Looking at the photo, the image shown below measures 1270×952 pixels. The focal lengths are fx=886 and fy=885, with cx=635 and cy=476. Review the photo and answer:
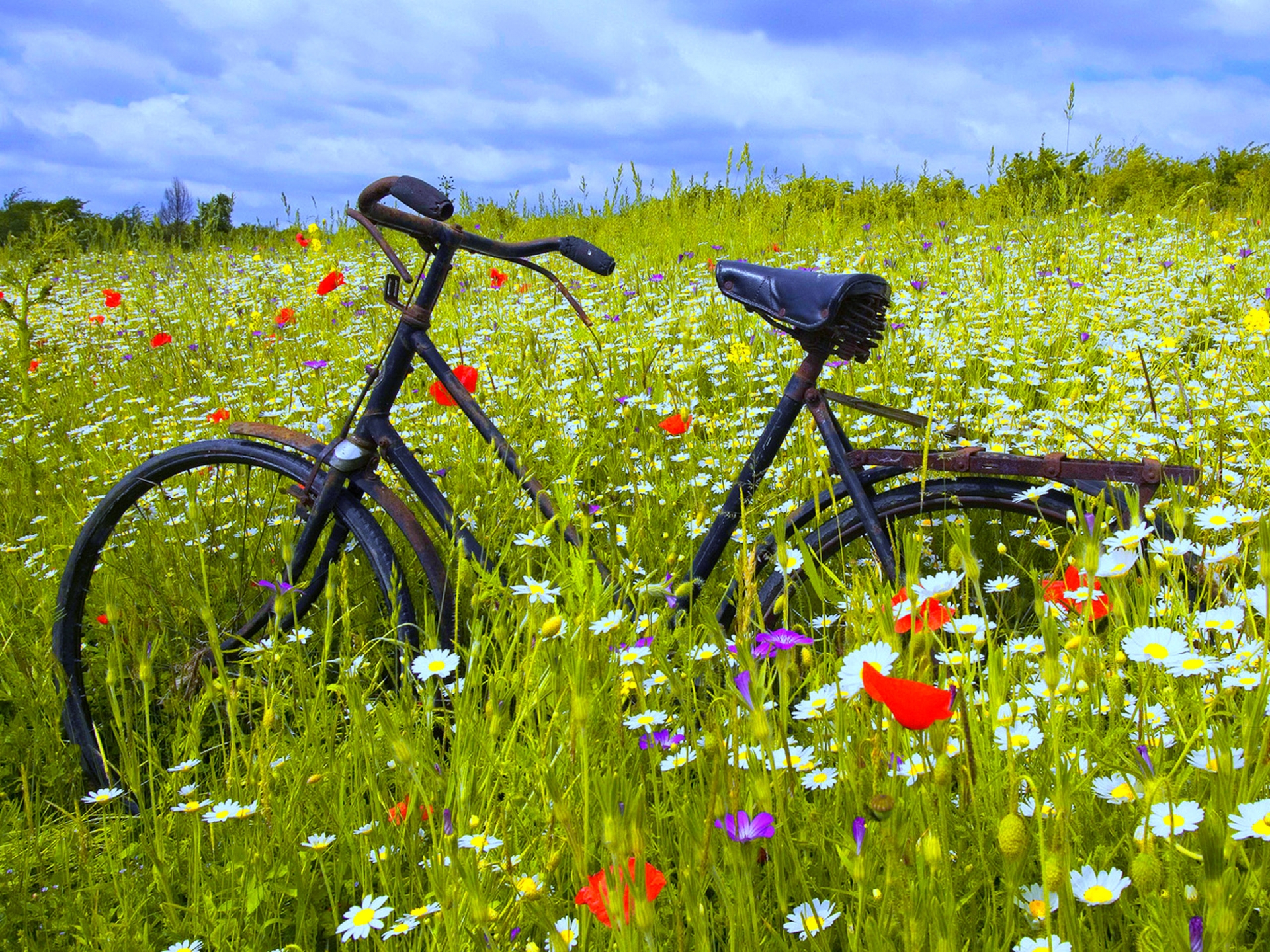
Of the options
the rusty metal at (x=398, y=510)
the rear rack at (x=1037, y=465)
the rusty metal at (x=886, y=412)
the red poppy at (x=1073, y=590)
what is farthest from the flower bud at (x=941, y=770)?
the rusty metal at (x=398, y=510)

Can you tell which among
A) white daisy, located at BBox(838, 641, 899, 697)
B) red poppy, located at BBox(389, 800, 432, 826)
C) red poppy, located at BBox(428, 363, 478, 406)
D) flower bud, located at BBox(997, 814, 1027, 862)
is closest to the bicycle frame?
red poppy, located at BBox(428, 363, 478, 406)

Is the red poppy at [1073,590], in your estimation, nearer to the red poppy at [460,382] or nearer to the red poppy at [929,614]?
the red poppy at [929,614]

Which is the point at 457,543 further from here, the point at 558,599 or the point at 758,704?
the point at 758,704

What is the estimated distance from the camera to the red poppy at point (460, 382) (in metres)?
2.40

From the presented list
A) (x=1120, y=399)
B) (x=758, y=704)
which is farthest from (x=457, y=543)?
(x=1120, y=399)

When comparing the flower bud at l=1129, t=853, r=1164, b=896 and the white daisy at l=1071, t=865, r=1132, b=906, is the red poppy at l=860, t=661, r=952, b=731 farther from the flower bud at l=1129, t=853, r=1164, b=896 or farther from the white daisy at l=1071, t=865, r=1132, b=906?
the white daisy at l=1071, t=865, r=1132, b=906

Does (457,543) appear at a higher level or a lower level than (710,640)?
higher

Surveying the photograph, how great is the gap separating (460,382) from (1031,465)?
4.66 ft

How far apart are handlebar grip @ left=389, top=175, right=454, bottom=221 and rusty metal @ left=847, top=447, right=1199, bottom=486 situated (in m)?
1.15

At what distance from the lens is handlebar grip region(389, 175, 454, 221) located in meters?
2.16

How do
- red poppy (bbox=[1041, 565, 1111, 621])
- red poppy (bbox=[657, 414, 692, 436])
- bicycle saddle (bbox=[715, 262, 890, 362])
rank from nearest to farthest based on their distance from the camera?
1. red poppy (bbox=[1041, 565, 1111, 621])
2. bicycle saddle (bbox=[715, 262, 890, 362])
3. red poppy (bbox=[657, 414, 692, 436])

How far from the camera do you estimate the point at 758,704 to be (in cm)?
87


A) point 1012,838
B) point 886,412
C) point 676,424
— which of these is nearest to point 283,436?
point 676,424

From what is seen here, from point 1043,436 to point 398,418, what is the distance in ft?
8.86
